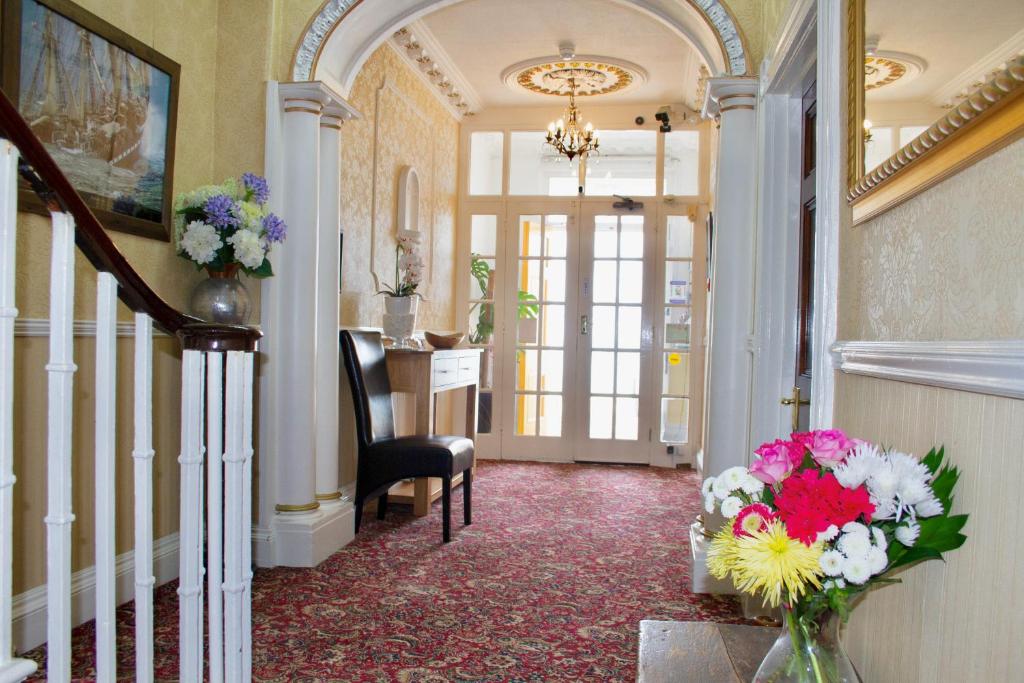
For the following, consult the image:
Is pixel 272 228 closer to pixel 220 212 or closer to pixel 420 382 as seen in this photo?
pixel 220 212

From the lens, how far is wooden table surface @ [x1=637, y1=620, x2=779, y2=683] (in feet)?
3.78

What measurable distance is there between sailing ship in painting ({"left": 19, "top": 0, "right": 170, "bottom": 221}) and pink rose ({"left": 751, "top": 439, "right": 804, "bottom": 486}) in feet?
7.38

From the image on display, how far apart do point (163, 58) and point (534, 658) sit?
2.48m

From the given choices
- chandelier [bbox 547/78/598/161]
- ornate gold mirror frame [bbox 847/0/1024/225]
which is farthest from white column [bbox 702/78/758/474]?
chandelier [bbox 547/78/598/161]

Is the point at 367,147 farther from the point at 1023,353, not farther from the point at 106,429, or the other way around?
the point at 1023,353

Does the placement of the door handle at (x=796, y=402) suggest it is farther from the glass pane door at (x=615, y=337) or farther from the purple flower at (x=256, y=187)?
the glass pane door at (x=615, y=337)

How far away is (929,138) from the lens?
1.11m

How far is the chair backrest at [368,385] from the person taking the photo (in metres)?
3.62

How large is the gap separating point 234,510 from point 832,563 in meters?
1.26

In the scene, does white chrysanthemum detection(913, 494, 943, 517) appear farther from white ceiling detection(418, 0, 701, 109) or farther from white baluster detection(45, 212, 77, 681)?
white ceiling detection(418, 0, 701, 109)

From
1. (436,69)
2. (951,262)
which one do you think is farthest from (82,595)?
(436,69)

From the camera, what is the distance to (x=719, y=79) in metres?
2.90

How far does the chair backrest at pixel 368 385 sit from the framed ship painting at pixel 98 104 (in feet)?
3.46

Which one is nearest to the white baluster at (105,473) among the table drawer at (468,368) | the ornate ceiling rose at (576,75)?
the table drawer at (468,368)
